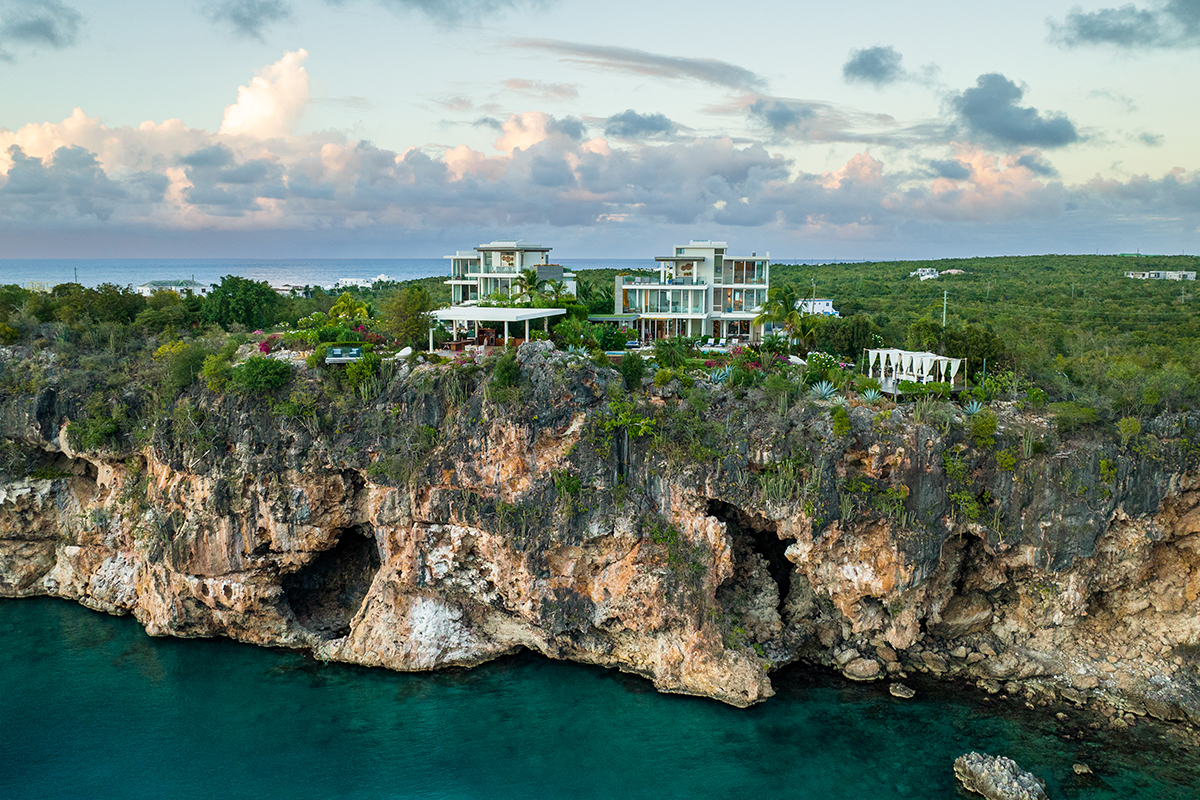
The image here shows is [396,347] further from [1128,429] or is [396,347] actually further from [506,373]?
[1128,429]

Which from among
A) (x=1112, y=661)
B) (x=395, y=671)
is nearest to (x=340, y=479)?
(x=395, y=671)

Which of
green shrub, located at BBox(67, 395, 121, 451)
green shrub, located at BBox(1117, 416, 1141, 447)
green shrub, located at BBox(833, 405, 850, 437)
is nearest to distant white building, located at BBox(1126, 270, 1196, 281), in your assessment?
green shrub, located at BBox(1117, 416, 1141, 447)

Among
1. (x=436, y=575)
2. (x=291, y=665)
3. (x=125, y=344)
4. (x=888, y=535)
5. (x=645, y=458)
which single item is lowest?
(x=291, y=665)

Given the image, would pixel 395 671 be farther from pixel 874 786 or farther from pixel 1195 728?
pixel 1195 728

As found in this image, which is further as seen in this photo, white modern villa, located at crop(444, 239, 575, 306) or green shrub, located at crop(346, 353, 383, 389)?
white modern villa, located at crop(444, 239, 575, 306)

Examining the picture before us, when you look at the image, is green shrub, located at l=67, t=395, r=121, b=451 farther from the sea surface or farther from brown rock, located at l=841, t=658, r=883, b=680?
brown rock, located at l=841, t=658, r=883, b=680

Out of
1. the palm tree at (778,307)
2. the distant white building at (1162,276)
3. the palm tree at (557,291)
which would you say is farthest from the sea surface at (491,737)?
the distant white building at (1162,276)
